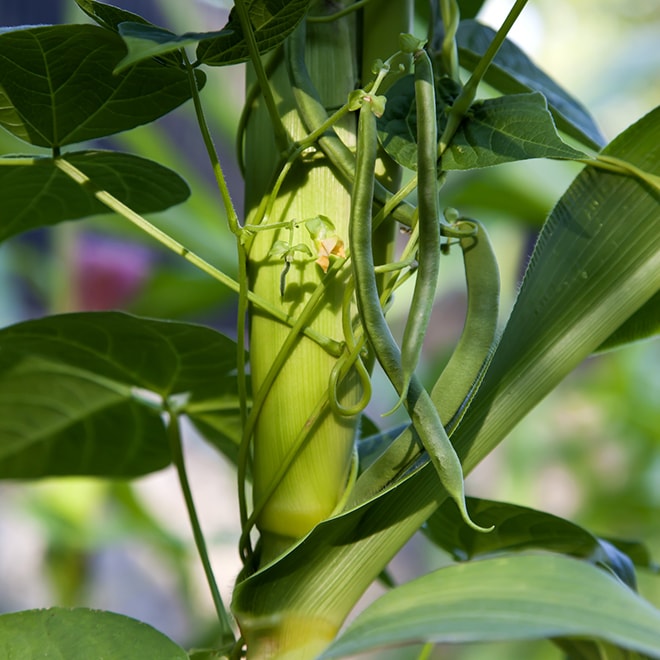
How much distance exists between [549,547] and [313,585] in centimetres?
11

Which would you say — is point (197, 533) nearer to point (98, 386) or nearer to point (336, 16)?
point (98, 386)

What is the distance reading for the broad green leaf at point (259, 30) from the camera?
21cm

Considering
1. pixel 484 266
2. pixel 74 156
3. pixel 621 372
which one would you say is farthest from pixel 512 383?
pixel 621 372

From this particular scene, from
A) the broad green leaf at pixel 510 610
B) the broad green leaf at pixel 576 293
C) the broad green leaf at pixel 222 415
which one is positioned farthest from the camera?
the broad green leaf at pixel 222 415

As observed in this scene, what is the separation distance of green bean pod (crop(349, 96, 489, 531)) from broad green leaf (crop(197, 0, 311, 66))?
31mm

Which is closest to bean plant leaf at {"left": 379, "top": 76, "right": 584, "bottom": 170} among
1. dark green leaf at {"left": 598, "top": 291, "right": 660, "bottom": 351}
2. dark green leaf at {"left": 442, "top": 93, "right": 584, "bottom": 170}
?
dark green leaf at {"left": 442, "top": 93, "right": 584, "bottom": 170}

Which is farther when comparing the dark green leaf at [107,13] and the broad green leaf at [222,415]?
the broad green leaf at [222,415]

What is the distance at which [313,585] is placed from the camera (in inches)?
9.3

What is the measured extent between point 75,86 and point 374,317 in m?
0.12

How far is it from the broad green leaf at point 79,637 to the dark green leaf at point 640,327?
0.18 m

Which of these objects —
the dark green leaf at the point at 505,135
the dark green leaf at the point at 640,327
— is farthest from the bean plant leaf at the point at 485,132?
the dark green leaf at the point at 640,327

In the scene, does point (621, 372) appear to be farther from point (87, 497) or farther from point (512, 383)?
point (512, 383)

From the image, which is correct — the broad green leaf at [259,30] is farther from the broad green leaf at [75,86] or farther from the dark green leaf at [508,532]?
the dark green leaf at [508,532]

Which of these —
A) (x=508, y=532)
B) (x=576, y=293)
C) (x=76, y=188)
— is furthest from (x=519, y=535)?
(x=76, y=188)
